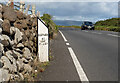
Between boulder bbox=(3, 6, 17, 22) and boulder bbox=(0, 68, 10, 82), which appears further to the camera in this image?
boulder bbox=(3, 6, 17, 22)

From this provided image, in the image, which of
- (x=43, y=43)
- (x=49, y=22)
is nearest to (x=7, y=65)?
(x=43, y=43)

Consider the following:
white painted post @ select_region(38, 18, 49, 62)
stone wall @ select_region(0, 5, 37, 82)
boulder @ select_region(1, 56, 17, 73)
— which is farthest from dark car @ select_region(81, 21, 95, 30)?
boulder @ select_region(1, 56, 17, 73)

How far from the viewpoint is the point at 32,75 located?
14.2ft

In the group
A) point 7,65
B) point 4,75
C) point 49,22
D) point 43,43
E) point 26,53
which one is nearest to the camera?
point 4,75

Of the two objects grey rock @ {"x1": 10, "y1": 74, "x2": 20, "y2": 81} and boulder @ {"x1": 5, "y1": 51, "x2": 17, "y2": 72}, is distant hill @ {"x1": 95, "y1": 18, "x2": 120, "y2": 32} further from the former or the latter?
grey rock @ {"x1": 10, "y1": 74, "x2": 20, "y2": 81}

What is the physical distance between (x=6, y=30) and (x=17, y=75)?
1.12 m

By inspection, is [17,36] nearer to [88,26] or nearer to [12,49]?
[12,49]

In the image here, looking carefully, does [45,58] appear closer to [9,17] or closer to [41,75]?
[41,75]

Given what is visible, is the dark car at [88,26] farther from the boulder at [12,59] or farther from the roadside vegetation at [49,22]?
the boulder at [12,59]

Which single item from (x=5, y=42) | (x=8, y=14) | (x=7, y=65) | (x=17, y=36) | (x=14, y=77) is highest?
(x=8, y=14)

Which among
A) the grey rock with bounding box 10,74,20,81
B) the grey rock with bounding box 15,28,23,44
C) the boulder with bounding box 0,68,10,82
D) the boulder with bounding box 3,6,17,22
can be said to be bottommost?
the grey rock with bounding box 10,74,20,81

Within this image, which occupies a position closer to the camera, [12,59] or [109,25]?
[12,59]

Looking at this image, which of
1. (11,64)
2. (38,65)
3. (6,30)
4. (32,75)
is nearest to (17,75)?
(11,64)

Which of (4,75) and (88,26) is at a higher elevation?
(88,26)
